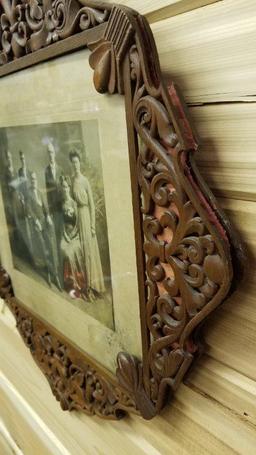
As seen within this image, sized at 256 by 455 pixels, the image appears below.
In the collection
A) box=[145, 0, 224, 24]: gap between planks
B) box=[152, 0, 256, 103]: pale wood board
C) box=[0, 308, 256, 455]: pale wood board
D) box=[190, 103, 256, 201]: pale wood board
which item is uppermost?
box=[145, 0, 224, 24]: gap between planks

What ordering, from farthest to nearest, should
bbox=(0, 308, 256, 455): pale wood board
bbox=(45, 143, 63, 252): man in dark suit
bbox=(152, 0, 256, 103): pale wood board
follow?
1. bbox=(45, 143, 63, 252): man in dark suit
2. bbox=(0, 308, 256, 455): pale wood board
3. bbox=(152, 0, 256, 103): pale wood board

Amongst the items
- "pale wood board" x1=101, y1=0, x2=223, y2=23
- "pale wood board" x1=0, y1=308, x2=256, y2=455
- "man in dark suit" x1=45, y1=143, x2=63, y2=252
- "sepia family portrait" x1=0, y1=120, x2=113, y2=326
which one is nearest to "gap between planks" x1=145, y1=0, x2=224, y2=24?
"pale wood board" x1=101, y1=0, x2=223, y2=23

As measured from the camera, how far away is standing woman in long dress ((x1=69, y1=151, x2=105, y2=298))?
53cm

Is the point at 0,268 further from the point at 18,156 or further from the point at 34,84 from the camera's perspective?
the point at 34,84

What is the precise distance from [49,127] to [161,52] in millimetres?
221

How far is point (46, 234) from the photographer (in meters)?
0.67

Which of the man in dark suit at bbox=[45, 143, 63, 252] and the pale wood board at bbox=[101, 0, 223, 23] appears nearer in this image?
the pale wood board at bbox=[101, 0, 223, 23]

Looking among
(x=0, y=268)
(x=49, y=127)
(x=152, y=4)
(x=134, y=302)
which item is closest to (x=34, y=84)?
(x=49, y=127)

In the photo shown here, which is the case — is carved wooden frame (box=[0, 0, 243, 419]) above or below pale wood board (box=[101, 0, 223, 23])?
below

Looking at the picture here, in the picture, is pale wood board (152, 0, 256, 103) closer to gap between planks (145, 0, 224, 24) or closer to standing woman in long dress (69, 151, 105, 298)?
gap between planks (145, 0, 224, 24)

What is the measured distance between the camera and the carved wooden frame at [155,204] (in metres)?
0.37

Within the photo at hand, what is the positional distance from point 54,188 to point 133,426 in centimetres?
38

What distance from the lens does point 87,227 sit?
0.55 metres

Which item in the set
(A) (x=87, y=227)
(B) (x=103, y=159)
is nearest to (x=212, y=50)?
(B) (x=103, y=159)
